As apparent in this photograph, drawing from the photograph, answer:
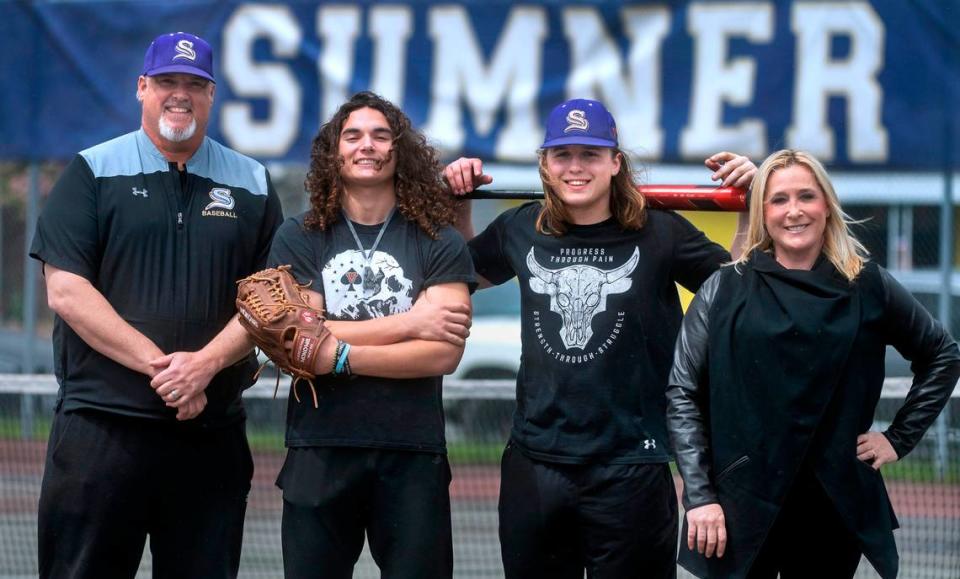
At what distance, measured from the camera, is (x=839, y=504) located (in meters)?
4.10

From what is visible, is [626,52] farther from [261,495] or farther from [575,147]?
[575,147]

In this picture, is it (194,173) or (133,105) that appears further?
(133,105)

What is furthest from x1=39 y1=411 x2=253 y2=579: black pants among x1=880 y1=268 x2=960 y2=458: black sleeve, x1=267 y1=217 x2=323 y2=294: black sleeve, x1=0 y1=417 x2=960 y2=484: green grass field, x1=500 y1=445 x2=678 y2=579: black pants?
x1=0 y1=417 x2=960 y2=484: green grass field

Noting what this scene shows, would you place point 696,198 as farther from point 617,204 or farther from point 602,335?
point 602,335

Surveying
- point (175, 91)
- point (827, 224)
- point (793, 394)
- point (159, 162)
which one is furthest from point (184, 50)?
point (793, 394)

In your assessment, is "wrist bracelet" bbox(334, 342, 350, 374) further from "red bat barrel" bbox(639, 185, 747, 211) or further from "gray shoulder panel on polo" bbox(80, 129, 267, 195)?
"red bat barrel" bbox(639, 185, 747, 211)

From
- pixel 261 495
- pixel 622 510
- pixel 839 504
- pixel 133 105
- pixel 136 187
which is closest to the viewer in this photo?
pixel 839 504

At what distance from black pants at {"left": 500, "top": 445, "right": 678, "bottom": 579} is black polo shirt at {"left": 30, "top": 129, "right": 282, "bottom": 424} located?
1194mm

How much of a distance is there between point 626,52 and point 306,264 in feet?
21.2

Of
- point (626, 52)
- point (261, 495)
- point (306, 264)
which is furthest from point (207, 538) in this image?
point (626, 52)

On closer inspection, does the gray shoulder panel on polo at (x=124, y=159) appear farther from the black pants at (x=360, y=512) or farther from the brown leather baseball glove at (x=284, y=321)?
the black pants at (x=360, y=512)

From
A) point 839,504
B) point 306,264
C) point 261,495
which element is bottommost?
point 261,495

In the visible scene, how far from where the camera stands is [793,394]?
13.5ft

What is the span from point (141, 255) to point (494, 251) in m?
1.27
